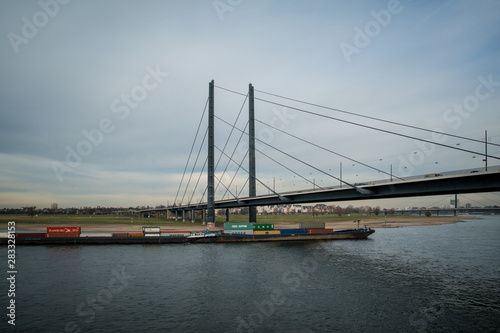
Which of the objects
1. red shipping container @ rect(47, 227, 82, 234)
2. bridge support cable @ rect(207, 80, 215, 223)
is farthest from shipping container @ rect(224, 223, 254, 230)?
red shipping container @ rect(47, 227, 82, 234)

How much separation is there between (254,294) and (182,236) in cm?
4378

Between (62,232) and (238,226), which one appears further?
(238,226)

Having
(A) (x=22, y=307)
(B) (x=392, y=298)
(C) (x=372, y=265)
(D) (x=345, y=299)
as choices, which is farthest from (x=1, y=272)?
(C) (x=372, y=265)

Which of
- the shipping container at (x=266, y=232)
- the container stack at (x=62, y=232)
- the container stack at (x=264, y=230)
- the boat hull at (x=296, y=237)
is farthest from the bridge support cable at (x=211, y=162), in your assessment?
the container stack at (x=62, y=232)

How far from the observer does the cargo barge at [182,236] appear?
63594mm

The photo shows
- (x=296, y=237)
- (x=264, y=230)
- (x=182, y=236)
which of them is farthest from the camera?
(x=264, y=230)

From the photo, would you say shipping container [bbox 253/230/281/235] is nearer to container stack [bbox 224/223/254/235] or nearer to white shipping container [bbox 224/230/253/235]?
container stack [bbox 224/223/254/235]

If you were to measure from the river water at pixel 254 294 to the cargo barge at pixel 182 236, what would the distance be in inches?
728

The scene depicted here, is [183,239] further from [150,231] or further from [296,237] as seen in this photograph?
[296,237]

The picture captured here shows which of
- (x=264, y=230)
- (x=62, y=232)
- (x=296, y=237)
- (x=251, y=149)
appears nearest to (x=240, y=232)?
(x=264, y=230)

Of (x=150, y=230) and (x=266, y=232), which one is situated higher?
(x=150, y=230)

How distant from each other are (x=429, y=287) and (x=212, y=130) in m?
70.2

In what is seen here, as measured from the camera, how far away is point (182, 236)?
68.8 m

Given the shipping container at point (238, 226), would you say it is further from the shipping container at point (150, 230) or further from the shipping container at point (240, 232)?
the shipping container at point (150, 230)
